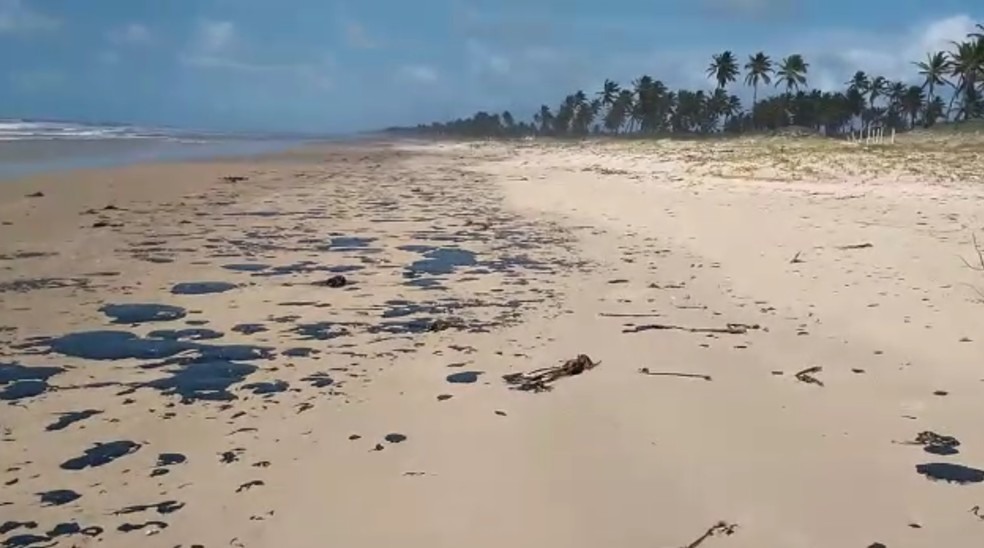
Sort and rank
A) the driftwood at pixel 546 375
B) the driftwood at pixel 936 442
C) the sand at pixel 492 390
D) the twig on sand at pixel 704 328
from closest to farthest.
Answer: the sand at pixel 492 390 < the driftwood at pixel 936 442 < the driftwood at pixel 546 375 < the twig on sand at pixel 704 328

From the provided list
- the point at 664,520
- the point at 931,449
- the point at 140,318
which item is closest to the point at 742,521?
the point at 664,520

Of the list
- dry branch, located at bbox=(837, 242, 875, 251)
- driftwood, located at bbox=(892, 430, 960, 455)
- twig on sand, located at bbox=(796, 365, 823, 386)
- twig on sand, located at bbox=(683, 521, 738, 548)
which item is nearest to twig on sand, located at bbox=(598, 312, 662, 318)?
twig on sand, located at bbox=(796, 365, 823, 386)

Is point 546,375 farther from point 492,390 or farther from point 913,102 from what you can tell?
point 913,102

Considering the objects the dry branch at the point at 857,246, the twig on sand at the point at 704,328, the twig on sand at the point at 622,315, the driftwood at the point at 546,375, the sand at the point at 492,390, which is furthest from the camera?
the dry branch at the point at 857,246

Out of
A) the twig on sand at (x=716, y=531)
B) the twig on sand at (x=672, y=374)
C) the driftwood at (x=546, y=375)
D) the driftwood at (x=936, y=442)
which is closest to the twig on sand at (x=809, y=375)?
the twig on sand at (x=672, y=374)

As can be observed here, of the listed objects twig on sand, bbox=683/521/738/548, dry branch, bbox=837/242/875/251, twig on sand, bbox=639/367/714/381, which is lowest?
twig on sand, bbox=683/521/738/548

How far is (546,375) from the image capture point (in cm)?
508

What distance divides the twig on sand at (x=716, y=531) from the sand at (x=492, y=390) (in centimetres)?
3

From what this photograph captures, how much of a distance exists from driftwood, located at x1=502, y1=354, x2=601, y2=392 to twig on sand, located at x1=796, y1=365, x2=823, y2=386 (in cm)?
123

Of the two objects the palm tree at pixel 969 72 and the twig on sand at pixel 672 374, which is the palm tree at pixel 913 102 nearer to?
the palm tree at pixel 969 72

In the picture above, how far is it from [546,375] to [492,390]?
0.40m

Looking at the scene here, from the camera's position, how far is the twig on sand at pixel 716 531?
310 cm

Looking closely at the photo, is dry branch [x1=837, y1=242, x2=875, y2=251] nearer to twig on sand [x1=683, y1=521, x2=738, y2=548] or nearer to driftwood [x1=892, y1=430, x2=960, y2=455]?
driftwood [x1=892, y1=430, x2=960, y2=455]

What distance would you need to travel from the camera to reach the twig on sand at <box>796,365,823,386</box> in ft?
16.3
